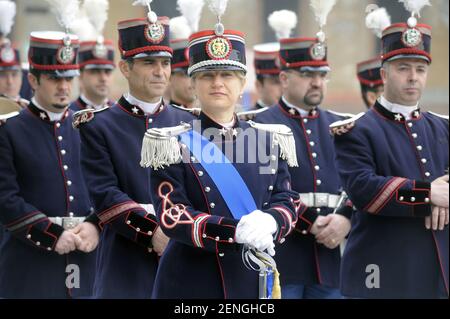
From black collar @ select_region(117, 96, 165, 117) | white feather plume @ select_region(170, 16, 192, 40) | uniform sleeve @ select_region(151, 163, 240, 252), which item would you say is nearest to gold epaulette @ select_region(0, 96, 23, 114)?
black collar @ select_region(117, 96, 165, 117)

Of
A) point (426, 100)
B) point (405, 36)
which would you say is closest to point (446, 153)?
point (405, 36)

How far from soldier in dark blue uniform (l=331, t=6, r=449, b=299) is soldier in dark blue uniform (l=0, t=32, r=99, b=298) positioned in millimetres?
1631

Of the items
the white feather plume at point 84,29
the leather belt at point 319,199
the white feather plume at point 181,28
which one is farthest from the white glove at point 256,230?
the white feather plume at point 84,29

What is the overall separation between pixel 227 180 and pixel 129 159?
50.3 inches

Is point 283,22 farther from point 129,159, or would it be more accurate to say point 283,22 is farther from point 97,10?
point 129,159

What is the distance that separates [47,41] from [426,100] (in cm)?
1198

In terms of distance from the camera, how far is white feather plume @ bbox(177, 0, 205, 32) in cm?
808

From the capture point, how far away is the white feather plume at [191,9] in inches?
318

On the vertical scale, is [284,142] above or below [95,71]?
below

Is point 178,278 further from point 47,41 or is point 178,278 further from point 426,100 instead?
point 426,100

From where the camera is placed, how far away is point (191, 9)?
8.23 metres

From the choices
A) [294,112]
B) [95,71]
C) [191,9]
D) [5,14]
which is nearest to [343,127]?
[294,112]

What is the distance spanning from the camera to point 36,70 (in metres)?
7.71

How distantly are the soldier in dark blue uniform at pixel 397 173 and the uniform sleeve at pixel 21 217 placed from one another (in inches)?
72.0
